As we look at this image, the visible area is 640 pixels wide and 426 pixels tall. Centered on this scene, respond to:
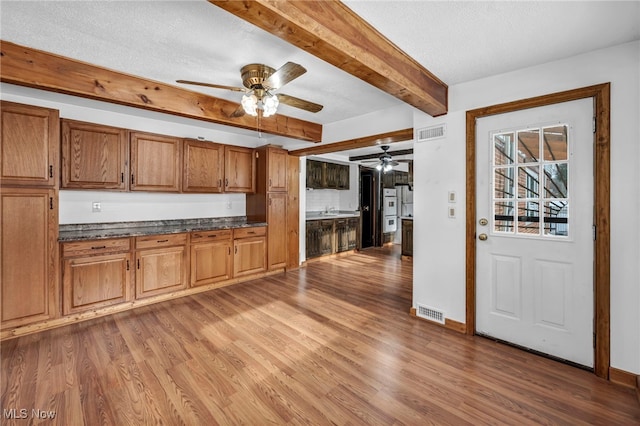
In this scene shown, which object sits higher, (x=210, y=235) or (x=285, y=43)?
(x=285, y=43)

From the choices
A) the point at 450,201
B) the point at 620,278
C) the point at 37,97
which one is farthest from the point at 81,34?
the point at 620,278

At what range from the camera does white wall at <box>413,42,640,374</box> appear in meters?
1.95

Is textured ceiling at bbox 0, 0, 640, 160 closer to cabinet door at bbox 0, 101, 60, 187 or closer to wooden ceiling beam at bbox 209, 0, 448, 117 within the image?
wooden ceiling beam at bbox 209, 0, 448, 117

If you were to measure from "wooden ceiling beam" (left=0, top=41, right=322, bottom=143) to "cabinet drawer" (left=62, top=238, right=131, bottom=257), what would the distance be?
1.54 m

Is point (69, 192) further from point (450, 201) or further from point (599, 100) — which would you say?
point (599, 100)

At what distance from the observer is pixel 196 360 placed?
2.28 meters

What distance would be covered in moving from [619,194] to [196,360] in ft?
11.4

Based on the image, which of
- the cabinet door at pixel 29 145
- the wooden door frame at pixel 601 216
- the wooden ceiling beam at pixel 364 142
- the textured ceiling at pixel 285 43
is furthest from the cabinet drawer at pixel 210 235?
the wooden door frame at pixel 601 216

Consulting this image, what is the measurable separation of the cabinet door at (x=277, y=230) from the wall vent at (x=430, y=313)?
2640 millimetres

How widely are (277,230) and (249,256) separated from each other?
700mm

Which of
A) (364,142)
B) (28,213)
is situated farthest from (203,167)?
(364,142)

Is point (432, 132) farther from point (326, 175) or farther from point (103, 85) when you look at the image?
point (326, 175)

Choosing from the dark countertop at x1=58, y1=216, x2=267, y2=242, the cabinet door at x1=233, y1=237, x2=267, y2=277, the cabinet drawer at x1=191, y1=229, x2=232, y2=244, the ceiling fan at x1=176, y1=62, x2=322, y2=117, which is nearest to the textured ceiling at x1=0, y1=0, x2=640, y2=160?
the ceiling fan at x1=176, y1=62, x2=322, y2=117

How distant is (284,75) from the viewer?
2146 mm
